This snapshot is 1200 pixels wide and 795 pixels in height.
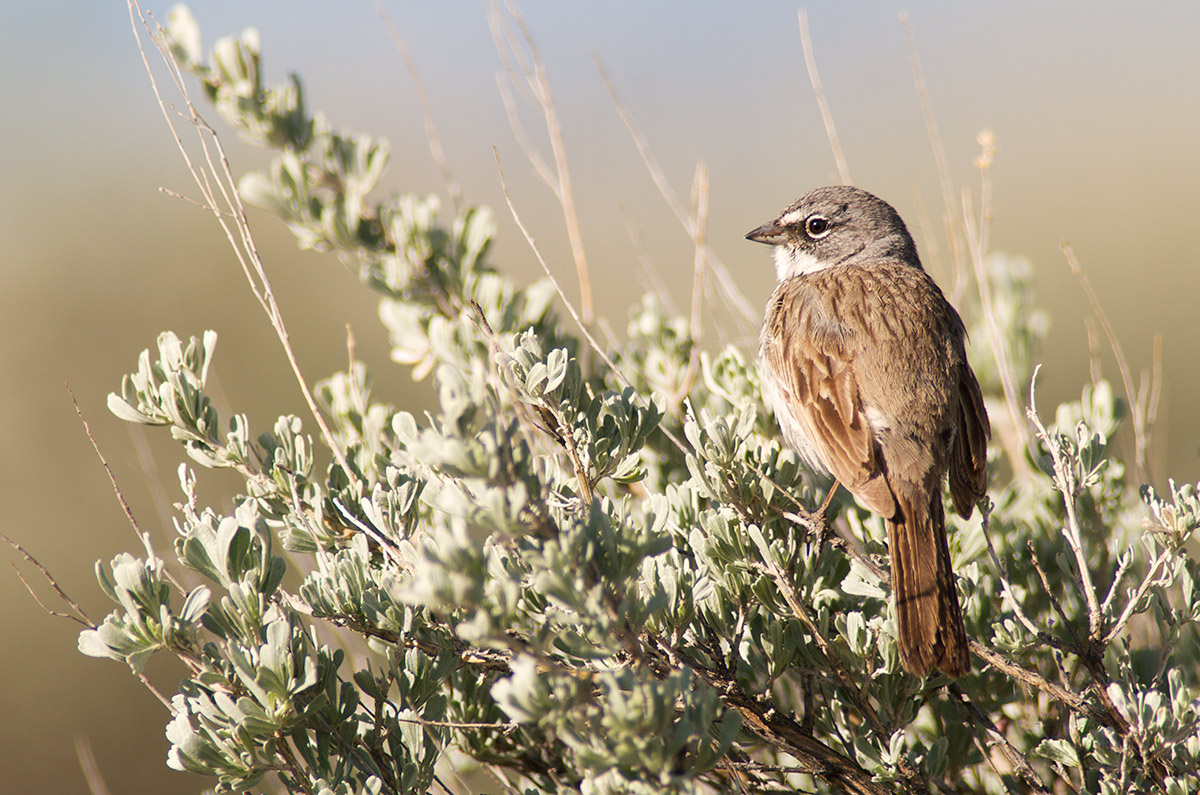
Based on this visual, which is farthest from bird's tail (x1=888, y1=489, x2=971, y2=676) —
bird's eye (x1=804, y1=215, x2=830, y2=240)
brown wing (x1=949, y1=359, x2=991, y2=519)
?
bird's eye (x1=804, y1=215, x2=830, y2=240)

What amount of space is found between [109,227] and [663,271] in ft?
21.2

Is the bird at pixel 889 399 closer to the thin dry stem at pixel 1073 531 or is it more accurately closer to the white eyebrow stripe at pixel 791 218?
the thin dry stem at pixel 1073 531

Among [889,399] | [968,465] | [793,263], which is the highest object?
[793,263]

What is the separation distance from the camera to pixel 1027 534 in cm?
271

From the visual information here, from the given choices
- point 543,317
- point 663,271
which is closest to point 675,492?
point 543,317

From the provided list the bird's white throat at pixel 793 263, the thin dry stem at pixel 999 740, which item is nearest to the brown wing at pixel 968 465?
the thin dry stem at pixel 999 740

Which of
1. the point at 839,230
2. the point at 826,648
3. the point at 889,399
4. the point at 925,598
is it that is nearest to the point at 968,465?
the point at 889,399

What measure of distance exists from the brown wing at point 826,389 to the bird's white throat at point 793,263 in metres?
0.60

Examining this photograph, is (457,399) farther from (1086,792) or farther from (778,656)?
(1086,792)

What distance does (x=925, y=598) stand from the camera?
2.09 m

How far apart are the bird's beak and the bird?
46 centimetres

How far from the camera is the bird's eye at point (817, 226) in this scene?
381 centimetres

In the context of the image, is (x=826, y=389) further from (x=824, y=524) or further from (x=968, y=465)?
(x=824, y=524)

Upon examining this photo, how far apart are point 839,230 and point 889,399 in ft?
Answer: 3.98
